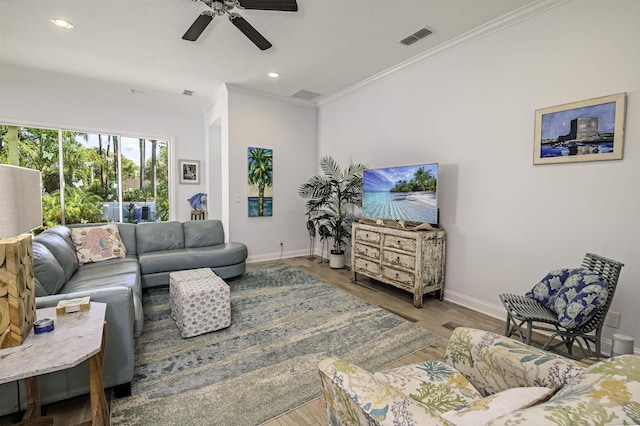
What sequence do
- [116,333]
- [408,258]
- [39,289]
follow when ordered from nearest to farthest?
[116,333], [39,289], [408,258]

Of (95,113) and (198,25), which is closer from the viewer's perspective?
(198,25)

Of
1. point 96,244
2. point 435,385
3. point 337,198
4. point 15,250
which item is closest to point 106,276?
point 96,244

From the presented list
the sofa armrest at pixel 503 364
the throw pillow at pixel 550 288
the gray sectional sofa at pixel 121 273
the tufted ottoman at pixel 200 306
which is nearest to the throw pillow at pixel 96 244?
the gray sectional sofa at pixel 121 273

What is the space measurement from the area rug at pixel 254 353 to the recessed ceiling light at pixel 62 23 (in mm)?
3048

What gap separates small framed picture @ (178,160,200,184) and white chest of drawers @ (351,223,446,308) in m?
4.39

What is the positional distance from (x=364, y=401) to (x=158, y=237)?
158 inches

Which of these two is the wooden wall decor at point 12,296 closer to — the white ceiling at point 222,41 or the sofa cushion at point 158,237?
the white ceiling at point 222,41

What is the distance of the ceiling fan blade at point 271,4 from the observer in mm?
2309

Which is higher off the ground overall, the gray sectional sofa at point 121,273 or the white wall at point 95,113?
the white wall at point 95,113

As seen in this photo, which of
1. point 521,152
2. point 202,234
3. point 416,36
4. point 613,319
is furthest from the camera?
point 202,234

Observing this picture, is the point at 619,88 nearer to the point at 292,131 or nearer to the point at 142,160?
the point at 292,131

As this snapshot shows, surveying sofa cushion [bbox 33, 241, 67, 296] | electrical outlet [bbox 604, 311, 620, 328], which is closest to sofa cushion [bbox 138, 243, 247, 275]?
sofa cushion [bbox 33, 241, 67, 296]

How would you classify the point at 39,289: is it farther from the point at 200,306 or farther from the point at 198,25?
the point at 198,25

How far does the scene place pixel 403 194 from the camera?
357cm
